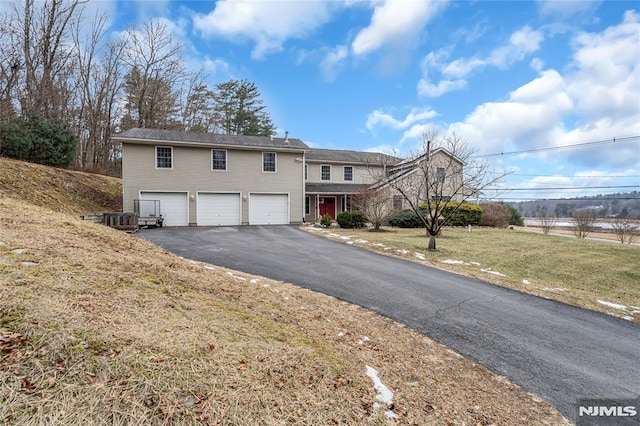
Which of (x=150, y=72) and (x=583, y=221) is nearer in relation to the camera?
(x=583, y=221)

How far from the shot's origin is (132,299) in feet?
10.0

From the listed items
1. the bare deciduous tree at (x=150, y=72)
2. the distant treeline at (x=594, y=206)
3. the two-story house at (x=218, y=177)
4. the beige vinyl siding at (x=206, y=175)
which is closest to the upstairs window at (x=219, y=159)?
the two-story house at (x=218, y=177)

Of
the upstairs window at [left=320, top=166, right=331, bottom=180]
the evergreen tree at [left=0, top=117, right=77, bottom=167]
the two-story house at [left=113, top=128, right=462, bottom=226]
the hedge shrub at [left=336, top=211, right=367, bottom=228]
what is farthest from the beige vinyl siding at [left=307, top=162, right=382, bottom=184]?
the evergreen tree at [left=0, top=117, right=77, bottom=167]

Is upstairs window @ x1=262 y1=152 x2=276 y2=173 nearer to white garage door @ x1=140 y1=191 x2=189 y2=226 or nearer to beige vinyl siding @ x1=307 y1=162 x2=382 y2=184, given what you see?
beige vinyl siding @ x1=307 y1=162 x2=382 y2=184

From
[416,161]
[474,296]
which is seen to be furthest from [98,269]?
[416,161]

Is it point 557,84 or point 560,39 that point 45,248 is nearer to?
point 560,39

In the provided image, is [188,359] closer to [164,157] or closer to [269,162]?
[164,157]

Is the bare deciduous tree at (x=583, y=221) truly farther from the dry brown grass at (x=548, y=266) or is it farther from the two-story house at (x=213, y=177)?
the two-story house at (x=213, y=177)

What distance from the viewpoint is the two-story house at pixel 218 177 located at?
17.2 m

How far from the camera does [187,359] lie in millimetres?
2285

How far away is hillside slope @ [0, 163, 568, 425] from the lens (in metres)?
1.84

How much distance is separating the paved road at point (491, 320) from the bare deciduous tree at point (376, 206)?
830cm

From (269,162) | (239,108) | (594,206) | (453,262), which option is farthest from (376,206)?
(239,108)

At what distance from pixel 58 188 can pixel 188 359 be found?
56.8ft
